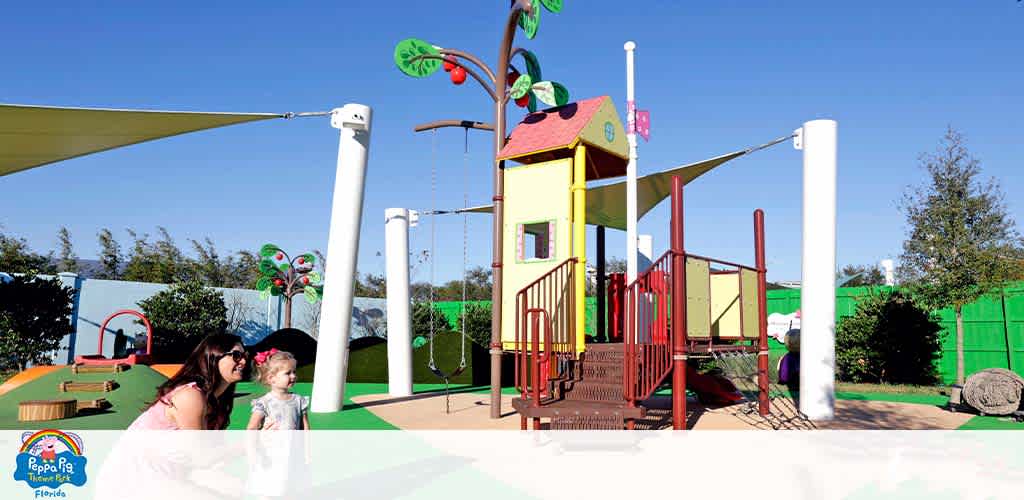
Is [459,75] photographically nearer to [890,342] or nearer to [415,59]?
[415,59]

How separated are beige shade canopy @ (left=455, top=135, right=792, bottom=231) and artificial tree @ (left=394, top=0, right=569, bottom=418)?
2.39m

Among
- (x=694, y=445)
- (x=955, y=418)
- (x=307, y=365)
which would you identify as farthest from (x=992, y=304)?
(x=307, y=365)

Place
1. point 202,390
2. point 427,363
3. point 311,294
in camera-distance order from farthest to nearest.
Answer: point 311,294, point 427,363, point 202,390

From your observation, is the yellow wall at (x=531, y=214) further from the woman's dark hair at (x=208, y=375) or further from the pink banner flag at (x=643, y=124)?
the woman's dark hair at (x=208, y=375)

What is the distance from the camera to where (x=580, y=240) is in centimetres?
784

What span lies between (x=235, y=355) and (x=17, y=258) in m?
27.3

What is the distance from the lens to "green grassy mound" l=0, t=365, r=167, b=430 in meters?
8.01

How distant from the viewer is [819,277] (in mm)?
8828

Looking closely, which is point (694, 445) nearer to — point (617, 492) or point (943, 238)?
point (617, 492)

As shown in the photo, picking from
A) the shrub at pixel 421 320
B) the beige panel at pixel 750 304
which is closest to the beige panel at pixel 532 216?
the beige panel at pixel 750 304

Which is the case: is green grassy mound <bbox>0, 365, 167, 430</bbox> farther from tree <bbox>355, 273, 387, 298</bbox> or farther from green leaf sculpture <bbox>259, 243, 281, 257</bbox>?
tree <bbox>355, 273, 387, 298</bbox>

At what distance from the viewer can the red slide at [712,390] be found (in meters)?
10.1

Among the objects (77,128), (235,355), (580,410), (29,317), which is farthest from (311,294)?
(235,355)

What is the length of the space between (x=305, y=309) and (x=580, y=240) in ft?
73.5
